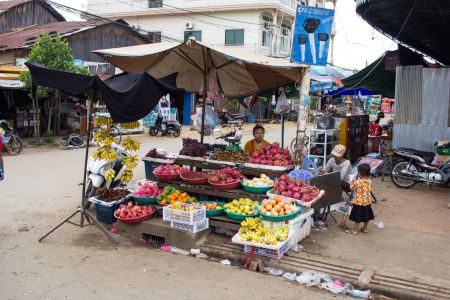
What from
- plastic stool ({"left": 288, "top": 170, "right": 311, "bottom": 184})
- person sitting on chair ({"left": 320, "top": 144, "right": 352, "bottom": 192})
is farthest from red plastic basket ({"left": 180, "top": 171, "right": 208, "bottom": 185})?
person sitting on chair ({"left": 320, "top": 144, "right": 352, "bottom": 192})

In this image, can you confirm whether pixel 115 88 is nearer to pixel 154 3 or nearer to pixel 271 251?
pixel 271 251

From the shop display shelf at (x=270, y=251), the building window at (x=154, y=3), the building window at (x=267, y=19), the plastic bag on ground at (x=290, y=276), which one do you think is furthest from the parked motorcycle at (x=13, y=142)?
the building window at (x=154, y=3)

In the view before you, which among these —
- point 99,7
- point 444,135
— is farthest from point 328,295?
point 99,7

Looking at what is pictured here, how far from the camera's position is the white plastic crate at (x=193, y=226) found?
629 centimetres

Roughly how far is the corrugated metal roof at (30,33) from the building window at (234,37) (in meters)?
11.9

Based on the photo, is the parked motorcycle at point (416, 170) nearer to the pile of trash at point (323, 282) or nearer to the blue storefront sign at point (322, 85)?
the blue storefront sign at point (322, 85)

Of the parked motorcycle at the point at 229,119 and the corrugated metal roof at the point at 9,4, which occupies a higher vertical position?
the corrugated metal roof at the point at 9,4

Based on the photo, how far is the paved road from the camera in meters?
4.82

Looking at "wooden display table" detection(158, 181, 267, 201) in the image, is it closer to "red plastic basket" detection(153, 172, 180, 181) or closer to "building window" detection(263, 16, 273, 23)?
"red plastic basket" detection(153, 172, 180, 181)

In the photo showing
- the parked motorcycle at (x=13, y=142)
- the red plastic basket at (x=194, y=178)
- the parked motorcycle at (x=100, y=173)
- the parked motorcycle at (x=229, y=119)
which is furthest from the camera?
the parked motorcycle at (x=229, y=119)

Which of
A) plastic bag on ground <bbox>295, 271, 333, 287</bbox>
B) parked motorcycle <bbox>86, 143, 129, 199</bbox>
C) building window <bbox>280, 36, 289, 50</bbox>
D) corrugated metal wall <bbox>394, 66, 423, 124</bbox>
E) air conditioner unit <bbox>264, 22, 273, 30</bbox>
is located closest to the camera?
plastic bag on ground <bbox>295, 271, 333, 287</bbox>

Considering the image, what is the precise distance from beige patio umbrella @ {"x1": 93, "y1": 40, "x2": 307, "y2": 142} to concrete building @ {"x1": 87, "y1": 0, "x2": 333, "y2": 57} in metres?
24.3

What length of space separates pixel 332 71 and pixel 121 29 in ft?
50.5

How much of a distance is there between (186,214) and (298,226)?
1.63 meters
